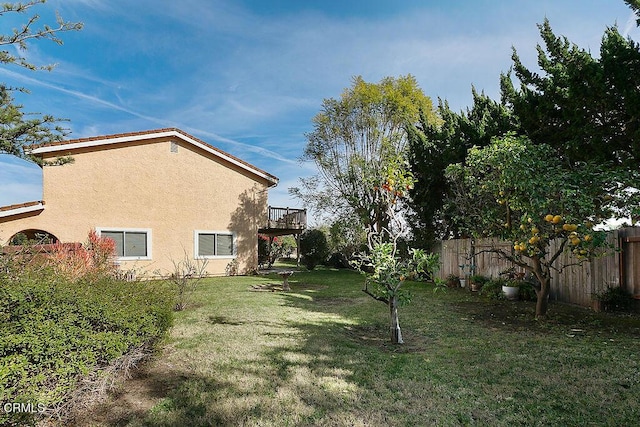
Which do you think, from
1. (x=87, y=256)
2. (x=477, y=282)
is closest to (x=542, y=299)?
(x=477, y=282)

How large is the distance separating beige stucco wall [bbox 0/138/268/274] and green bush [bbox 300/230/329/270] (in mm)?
4458

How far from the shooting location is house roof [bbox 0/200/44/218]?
37.6 feet

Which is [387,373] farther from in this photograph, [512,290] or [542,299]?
[512,290]

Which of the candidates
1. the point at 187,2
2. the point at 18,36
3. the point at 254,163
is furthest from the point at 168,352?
the point at 254,163

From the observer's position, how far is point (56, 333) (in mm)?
2873

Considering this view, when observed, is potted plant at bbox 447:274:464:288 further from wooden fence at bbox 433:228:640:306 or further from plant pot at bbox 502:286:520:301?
plant pot at bbox 502:286:520:301

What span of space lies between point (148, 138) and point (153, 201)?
2.78 metres

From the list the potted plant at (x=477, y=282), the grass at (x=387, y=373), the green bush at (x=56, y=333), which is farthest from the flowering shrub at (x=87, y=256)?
the potted plant at (x=477, y=282)

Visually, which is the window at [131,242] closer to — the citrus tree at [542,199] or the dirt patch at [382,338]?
the dirt patch at [382,338]

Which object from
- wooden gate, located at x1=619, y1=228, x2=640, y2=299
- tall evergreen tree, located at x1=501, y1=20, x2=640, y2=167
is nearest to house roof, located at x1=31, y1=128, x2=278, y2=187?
tall evergreen tree, located at x1=501, y1=20, x2=640, y2=167

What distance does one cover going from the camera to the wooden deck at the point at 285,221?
18.1 m

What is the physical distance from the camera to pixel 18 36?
14.7 ft

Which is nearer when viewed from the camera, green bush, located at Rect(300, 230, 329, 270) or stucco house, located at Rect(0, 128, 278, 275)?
stucco house, located at Rect(0, 128, 278, 275)

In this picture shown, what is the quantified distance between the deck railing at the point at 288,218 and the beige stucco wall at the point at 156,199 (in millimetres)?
652
